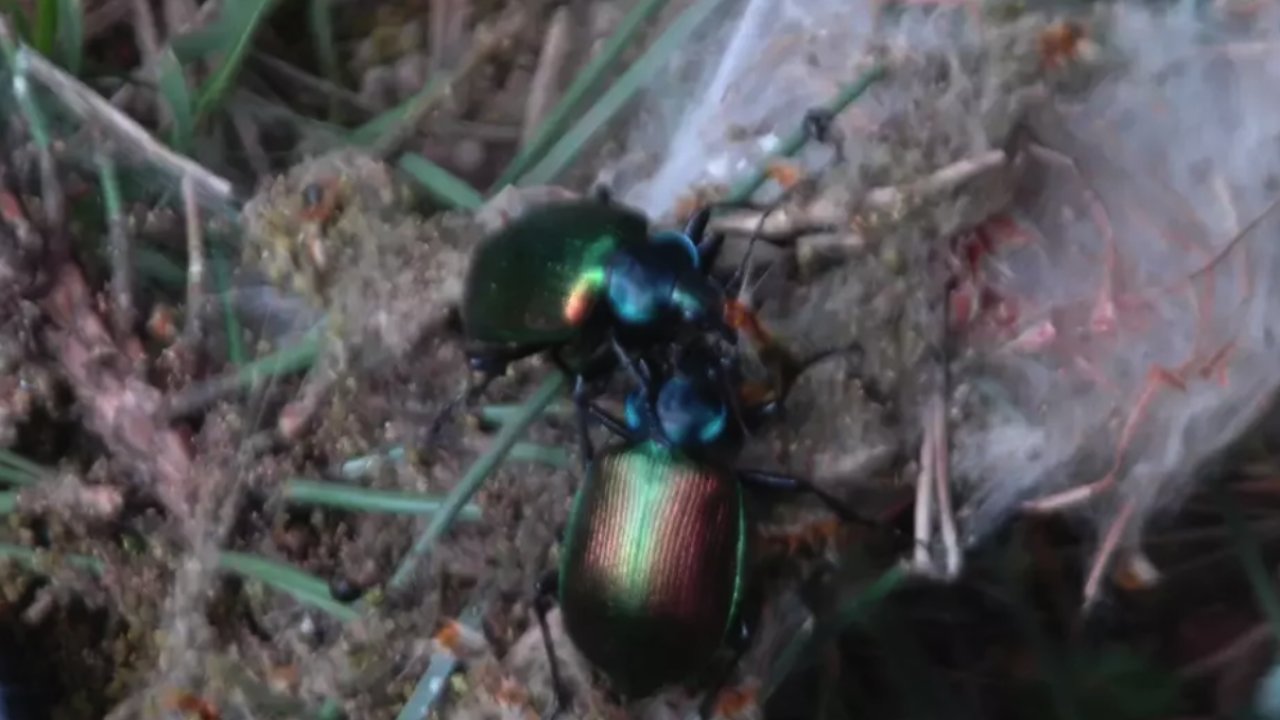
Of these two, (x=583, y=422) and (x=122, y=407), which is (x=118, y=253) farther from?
(x=583, y=422)

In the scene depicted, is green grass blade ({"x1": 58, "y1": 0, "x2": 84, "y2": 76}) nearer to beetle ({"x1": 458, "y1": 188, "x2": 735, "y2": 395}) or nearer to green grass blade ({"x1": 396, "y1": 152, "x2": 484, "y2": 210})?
green grass blade ({"x1": 396, "y1": 152, "x2": 484, "y2": 210})

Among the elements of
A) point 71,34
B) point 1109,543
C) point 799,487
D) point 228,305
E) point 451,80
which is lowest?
point 1109,543

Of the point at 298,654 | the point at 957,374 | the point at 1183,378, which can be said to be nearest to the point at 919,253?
the point at 957,374

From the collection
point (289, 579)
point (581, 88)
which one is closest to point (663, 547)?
point (289, 579)

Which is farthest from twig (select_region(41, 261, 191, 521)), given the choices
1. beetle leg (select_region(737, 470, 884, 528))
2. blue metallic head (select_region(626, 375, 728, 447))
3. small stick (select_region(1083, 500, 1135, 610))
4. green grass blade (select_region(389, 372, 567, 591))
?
small stick (select_region(1083, 500, 1135, 610))

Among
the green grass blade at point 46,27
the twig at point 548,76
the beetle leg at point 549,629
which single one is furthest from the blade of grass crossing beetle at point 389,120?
the beetle leg at point 549,629

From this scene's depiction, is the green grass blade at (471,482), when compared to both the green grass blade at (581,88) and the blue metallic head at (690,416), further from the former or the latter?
the green grass blade at (581,88)

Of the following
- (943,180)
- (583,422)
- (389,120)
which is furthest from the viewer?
(389,120)

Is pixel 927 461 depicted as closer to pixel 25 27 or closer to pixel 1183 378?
pixel 1183 378
